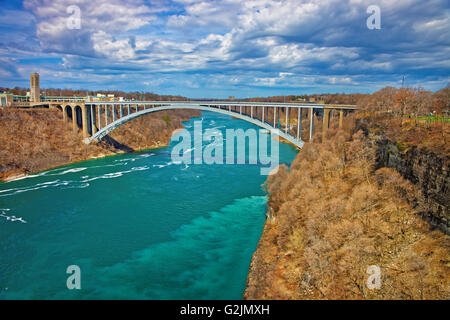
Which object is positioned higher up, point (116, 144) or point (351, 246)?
point (116, 144)

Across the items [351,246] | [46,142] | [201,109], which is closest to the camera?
[351,246]

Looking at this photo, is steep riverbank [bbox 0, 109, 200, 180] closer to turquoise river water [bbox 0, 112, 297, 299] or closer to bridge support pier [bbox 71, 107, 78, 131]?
bridge support pier [bbox 71, 107, 78, 131]

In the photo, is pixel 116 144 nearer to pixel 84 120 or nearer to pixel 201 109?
pixel 84 120

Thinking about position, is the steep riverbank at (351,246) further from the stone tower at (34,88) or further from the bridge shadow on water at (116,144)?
the stone tower at (34,88)

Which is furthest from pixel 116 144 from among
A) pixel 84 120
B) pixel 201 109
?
pixel 201 109

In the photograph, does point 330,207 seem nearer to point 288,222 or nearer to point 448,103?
point 288,222
